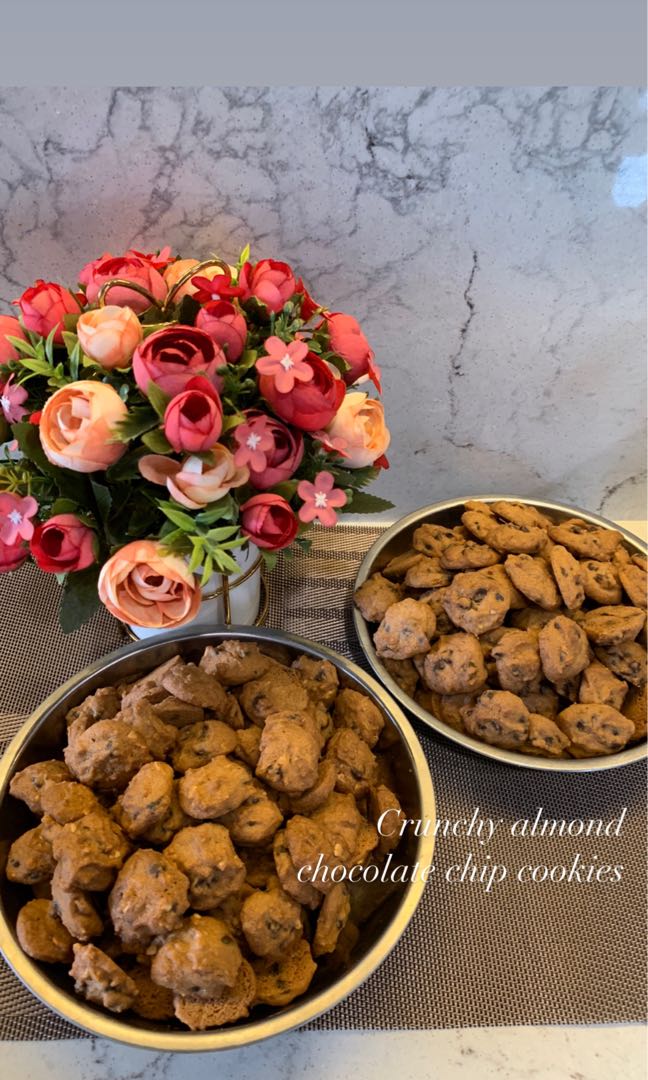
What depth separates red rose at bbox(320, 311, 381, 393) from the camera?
700 mm

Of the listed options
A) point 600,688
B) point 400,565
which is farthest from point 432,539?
point 600,688

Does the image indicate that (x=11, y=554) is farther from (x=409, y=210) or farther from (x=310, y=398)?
(x=409, y=210)

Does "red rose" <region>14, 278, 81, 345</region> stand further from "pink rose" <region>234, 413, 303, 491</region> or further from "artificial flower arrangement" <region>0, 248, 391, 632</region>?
"pink rose" <region>234, 413, 303, 491</region>

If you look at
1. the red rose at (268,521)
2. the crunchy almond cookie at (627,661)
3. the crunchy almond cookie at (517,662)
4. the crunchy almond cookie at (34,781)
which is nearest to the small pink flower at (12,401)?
the red rose at (268,521)

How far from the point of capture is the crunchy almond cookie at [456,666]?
2.48ft

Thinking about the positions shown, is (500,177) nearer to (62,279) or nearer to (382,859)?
(62,279)

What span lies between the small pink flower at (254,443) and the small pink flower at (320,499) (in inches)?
2.4

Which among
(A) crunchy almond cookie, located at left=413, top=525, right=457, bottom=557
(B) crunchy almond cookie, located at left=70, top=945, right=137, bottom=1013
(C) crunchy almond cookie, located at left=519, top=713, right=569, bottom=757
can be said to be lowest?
(B) crunchy almond cookie, located at left=70, top=945, right=137, bottom=1013

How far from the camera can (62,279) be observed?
0.86 metres

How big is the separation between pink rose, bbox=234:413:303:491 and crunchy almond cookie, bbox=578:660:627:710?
40 centimetres

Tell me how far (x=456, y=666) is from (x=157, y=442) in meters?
0.40

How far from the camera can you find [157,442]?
0.58 metres

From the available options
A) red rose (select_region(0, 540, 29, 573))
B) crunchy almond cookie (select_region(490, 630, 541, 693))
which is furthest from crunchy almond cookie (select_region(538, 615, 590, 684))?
red rose (select_region(0, 540, 29, 573))

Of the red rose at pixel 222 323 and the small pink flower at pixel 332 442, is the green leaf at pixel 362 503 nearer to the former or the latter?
the small pink flower at pixel 332 442
